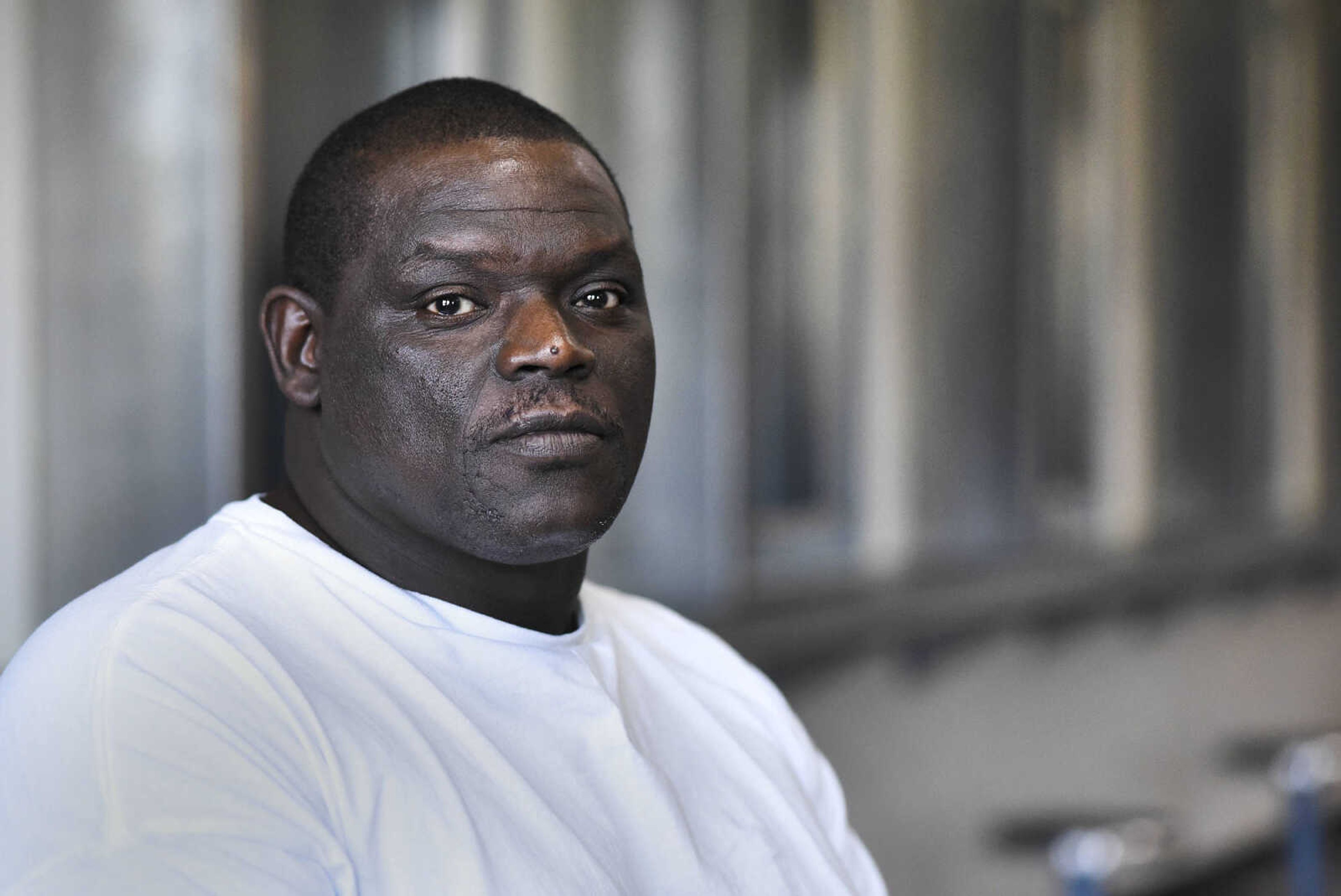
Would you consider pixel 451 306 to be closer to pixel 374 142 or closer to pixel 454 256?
pixel 454 256

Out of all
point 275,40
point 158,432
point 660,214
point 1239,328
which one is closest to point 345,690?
point 158,432

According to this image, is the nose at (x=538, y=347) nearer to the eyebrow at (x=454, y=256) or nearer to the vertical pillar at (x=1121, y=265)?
the eyebrow at (x=454, y=256)

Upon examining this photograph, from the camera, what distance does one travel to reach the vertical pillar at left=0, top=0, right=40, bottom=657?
5.28 ft

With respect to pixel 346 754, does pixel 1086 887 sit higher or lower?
lower

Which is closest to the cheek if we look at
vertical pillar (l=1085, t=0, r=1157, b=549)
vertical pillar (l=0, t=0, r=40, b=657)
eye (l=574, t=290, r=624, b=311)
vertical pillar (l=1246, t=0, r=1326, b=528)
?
eye (l=574, t=290, r=624, b=311)

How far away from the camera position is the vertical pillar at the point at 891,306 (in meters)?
3.15

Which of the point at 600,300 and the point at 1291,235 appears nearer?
the point at 600,300

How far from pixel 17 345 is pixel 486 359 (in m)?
0.91

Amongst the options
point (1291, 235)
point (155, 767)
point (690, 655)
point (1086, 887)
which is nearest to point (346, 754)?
point (155, 767)

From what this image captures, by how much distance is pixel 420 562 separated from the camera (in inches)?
41.2

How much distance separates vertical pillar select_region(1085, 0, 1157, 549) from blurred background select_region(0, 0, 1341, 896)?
0.01m

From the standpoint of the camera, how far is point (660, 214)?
252 centimetres

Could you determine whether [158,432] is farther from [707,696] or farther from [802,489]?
[802,489]

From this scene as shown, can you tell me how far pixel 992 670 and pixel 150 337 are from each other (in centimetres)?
250
